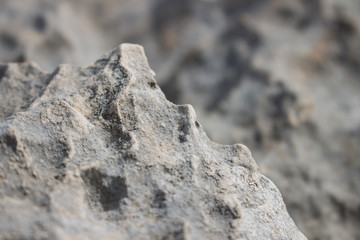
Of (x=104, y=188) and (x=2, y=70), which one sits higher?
(x=2, y=70)

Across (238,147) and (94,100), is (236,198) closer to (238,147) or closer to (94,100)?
(238,147)

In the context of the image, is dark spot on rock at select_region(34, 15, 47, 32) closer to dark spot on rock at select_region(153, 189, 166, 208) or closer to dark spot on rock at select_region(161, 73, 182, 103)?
dark spot on rock at select_region(161, 73, 182, 103)

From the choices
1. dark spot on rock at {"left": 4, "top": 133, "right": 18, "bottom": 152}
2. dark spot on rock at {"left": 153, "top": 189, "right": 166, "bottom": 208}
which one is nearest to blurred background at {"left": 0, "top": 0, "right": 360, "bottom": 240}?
dark spot on rock at {"left": 153, "top": 189, "right": 166, "bottom": 208}

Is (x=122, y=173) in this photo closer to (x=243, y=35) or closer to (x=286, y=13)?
(x=243, y=35)

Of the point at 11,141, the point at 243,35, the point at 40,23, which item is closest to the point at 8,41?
the point at 40,23

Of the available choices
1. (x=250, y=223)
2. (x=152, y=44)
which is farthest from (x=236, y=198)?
(x=152, y=44)

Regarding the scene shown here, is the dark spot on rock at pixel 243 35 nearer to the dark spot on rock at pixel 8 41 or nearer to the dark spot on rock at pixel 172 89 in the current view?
the dark spot on rock at pixel 172 89
